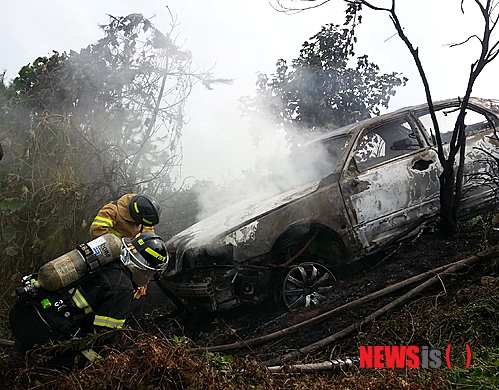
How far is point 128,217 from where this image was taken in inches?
198

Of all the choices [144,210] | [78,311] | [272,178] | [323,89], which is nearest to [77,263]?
[78,311]

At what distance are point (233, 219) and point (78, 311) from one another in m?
2.02

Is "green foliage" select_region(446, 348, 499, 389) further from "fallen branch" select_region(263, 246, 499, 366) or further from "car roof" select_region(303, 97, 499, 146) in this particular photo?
"car roof" select_region(303, 97, 499, 146)

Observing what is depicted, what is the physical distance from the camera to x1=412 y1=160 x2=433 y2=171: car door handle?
523 centimetres

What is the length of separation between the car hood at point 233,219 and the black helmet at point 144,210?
35 centimetres

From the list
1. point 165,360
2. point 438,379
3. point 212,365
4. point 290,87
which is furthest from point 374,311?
point 290,87

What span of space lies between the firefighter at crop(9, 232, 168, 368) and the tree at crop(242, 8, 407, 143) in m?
6.44

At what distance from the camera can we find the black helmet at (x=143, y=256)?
3.16 m

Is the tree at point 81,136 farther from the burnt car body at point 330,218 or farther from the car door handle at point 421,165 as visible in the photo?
the car door handle at point 421,165

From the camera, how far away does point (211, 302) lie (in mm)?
4410

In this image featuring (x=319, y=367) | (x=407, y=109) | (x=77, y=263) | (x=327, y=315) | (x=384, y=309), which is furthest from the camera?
(x=407, y=109)

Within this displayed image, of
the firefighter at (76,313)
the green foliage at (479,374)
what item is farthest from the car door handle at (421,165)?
the firefighter at (76,313)

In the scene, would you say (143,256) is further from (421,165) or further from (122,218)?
(421,165)

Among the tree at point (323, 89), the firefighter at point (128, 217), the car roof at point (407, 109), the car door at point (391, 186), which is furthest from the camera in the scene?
the tree at point (323, 89)
